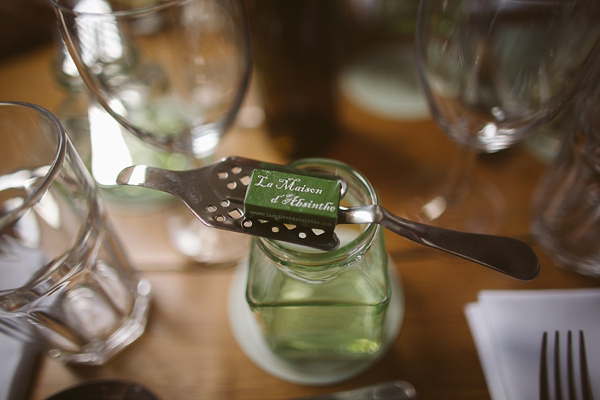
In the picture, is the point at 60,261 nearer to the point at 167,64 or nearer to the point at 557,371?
the point at 167,64

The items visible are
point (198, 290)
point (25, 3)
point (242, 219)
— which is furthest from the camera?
point (25, 3)

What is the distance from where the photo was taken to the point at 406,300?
39cm

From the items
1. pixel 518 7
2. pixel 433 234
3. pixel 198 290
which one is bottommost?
pixel 198 290

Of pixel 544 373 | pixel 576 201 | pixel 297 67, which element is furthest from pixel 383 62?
pixel 544 373

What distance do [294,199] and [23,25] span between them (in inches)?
22.7

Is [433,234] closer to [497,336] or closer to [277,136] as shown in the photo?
[497,336]

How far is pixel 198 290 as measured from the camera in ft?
1.35

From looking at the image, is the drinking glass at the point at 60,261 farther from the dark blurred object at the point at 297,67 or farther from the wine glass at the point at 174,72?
the dark blurred object at the point at 297,67

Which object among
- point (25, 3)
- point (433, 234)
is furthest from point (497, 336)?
point (25, 3)

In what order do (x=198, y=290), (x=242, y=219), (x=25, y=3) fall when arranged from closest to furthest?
(x=242, y=219) → (x=198, y=290) → (x=25, y=3)

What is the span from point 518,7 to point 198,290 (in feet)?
1.16

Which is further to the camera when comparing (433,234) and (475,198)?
(475,198)

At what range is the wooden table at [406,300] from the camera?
0.35 meters

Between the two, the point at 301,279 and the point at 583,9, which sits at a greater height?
the point at 583,9
